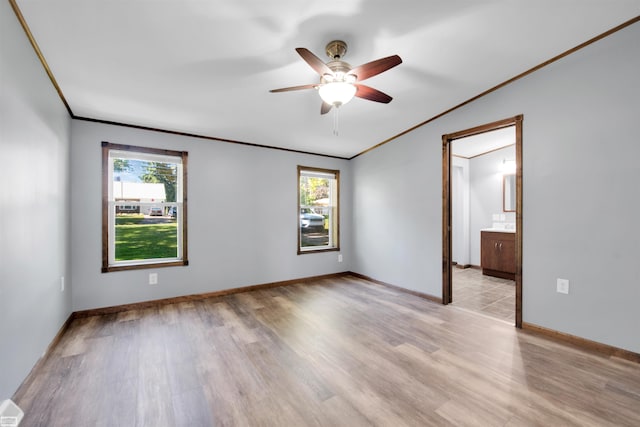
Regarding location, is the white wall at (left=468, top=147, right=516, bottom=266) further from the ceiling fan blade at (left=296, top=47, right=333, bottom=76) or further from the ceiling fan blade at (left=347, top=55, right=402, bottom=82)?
the ceiling fan blade at (left=296, top=47, right=333, bottom=76)

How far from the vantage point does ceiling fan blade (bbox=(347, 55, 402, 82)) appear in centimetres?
186

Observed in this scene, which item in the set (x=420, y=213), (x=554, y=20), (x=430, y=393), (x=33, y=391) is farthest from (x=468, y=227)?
(x=33, y=391)

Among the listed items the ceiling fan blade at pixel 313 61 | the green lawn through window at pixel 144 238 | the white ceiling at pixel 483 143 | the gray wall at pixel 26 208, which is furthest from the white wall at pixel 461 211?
the gray wall at pixel 26 208

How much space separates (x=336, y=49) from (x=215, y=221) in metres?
2.80

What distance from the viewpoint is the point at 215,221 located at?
3910 mm

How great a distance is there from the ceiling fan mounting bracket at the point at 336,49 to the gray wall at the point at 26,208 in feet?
6.39

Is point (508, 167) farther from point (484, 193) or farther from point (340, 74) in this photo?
point (340, 74)

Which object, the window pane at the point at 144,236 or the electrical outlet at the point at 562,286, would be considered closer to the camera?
the electrical outlet at the point at 562,286

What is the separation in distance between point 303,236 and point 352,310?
1858mm

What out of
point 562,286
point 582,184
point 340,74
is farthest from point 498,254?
point 340,74

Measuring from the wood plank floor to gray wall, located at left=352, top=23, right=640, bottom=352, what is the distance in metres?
0.38

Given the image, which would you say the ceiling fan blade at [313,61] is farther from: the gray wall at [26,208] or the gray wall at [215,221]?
the gray wall at [215,221]

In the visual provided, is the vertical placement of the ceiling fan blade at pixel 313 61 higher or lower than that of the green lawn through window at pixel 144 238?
higher

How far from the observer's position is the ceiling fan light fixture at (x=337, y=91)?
6.58ft
